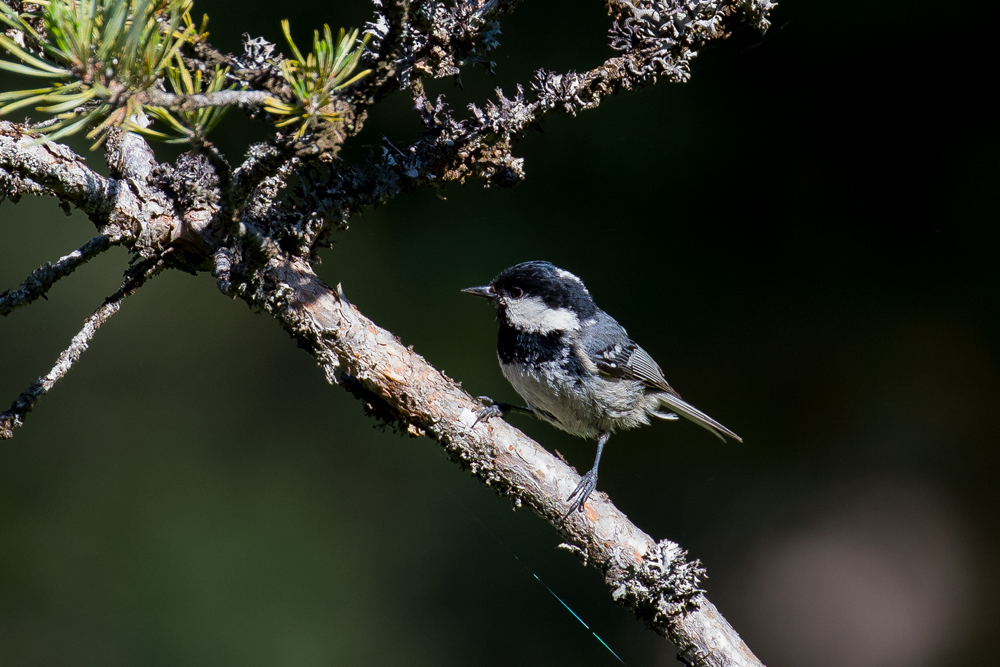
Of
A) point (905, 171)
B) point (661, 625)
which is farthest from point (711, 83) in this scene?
point (661, 625)

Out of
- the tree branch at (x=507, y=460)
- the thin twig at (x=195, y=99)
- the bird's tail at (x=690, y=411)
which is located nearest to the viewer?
the thin twig at (x=195, y=99)

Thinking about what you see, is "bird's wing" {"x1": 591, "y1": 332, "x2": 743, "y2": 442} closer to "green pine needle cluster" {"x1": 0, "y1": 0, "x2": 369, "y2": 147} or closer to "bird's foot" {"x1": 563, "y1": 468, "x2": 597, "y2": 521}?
"bird's foot" {"x1": 563, "y1": 468, "x2": 597, "y2": 521}

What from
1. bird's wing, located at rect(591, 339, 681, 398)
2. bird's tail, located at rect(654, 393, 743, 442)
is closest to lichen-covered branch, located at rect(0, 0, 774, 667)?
bird's wing, located at rect(591, 339, 681, 398)

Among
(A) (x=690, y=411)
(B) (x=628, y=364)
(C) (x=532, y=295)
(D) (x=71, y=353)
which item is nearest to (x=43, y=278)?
(D) (x=71, y=353)

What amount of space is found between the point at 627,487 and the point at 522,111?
164cm

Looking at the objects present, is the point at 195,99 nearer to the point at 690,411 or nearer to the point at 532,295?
the point at 532,295

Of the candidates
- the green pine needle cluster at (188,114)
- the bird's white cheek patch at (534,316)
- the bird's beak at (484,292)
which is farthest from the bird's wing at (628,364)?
the green pine needle cluster at (188,114)

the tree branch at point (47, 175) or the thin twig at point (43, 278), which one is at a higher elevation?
the tree branch at point (47, 175)

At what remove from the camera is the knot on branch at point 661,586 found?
3.63ft

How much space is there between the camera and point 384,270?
2.15 m

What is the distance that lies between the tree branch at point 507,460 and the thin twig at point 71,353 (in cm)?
18

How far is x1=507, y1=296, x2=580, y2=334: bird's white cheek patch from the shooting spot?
1.59m

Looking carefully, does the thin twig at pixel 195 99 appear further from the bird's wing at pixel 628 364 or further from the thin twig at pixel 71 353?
the bird's wing at pixel 628 364

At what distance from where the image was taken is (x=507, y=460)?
114 cm
